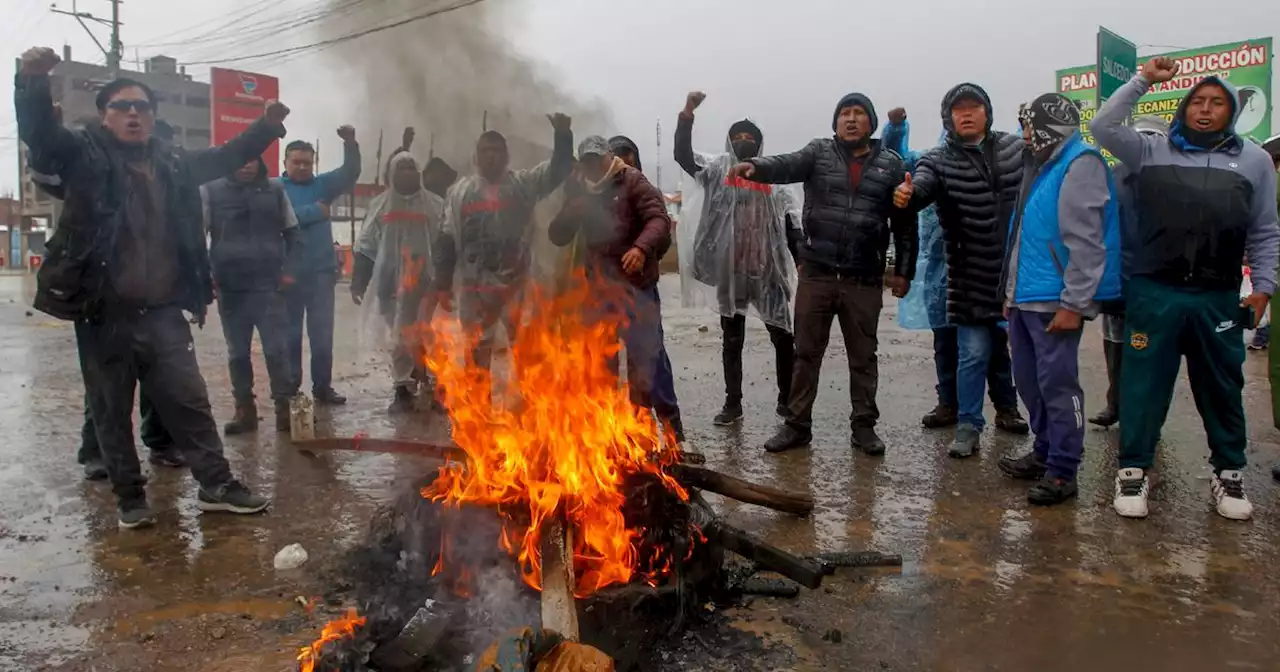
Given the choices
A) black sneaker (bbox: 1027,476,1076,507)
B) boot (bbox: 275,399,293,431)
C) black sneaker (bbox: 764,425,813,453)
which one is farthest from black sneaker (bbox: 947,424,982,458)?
boot (bbox: 275,399,293,431)

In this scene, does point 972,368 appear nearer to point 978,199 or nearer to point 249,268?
point 978,199

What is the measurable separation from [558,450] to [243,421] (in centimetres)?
404

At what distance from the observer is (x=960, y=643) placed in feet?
9.83

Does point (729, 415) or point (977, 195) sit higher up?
point (977, 195)

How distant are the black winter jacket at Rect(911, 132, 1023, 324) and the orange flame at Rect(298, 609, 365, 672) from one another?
161 inches

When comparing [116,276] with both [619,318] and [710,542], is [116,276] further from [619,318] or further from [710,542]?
[710,542]

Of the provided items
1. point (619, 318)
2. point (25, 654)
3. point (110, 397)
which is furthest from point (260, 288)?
point (25, 654)

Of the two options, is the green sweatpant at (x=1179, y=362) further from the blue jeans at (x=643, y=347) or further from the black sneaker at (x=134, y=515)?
the black sneaker at (x=134, y=515)

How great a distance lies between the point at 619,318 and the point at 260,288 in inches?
119

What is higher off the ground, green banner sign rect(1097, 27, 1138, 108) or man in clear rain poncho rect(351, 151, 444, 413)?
green banner sign rect(1097, 27, 1138, 108)

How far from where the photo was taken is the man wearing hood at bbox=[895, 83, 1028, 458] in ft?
17.6

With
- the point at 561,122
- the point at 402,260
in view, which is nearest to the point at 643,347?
the point at 561,122

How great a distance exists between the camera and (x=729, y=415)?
654 cm

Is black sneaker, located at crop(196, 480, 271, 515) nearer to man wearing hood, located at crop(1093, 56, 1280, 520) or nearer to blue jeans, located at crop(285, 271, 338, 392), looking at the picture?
blue jeans, located at crop(285, 271, 338, 392)
